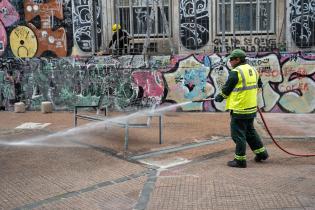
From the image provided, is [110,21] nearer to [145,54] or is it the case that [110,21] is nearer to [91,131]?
[145,54]

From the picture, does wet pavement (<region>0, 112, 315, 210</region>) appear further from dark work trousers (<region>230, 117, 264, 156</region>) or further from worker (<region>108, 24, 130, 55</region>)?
worker (<region>108, 24, 130, 55</region>)

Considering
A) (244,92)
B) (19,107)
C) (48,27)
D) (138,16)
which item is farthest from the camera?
(48,27)

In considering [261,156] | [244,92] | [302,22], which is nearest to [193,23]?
[302,22]

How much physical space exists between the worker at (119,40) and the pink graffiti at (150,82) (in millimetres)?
1077

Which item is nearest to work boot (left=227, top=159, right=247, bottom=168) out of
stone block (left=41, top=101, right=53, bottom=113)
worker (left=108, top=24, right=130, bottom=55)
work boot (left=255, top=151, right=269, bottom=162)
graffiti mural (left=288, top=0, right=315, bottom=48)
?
work boot (left=255, top=151, right=269, bottom=162)

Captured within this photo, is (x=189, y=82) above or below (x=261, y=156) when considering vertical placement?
above

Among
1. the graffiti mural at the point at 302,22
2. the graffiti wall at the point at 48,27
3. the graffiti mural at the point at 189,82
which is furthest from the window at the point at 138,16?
the graffiti mural at the point at 302,22

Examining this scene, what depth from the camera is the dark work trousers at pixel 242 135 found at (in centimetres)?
716


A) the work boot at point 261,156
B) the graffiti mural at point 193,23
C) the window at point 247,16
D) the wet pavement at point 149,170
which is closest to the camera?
the wet pavement at point 149,170

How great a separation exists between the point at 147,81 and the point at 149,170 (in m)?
5.94

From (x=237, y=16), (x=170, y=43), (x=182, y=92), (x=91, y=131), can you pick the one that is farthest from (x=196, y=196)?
(x=237, y=16)

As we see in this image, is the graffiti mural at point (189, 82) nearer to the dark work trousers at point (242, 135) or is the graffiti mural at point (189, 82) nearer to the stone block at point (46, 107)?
the stone block at point (46, 107)

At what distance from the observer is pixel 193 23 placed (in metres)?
14.1

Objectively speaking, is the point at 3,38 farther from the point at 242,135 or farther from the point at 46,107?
the point at 242,135
